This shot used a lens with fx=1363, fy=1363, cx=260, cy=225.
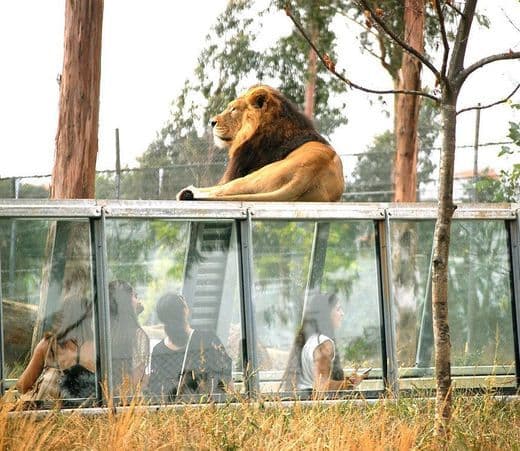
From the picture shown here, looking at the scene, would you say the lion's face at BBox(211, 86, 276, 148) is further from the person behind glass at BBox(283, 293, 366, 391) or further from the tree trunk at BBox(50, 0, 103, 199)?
the tree trunk at BBox(50, 0, 103, 199)

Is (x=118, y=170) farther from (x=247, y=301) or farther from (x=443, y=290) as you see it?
(x=443, y=290)

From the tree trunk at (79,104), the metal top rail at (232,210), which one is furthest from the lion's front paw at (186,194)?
the tree trunk at (79,104)

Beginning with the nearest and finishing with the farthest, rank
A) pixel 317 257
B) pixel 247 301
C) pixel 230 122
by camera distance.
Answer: pixel 247 301 < pixel 317 257 < pixel 230 122

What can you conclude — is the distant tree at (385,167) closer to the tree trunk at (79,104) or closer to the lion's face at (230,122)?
the tree trunk at (79,104)

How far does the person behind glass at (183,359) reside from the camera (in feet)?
34.2

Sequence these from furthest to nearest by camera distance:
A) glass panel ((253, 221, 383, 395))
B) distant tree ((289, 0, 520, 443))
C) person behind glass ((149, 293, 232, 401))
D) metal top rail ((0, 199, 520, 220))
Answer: glass panel ((253, 221, 383, 395)) < person behind glass ((149, 293, 232, 401)) < metal top rail ((0, 199, 520, 220)) < distant tree ((289, 0, 520, 443))

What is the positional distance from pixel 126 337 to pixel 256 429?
1743 mm

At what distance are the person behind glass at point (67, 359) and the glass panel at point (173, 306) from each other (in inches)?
8.2

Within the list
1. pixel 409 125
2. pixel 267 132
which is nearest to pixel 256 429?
pixel 267 132

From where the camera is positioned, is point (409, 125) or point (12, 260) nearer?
point (12, 260)

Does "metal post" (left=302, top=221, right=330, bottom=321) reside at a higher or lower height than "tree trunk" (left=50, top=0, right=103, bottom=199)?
lower

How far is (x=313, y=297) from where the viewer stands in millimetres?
11094

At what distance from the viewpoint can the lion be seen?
11469 millimetres

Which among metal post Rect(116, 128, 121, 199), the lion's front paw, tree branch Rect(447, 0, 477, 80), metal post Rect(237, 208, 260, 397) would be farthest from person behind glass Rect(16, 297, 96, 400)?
metal post Rect(116, 128, 121, 199)
